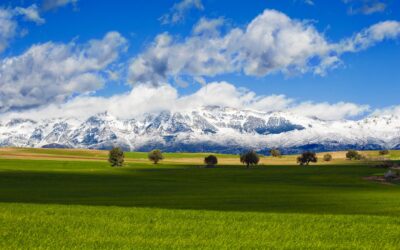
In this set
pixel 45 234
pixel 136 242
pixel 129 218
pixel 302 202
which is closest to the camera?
pixel 136 242

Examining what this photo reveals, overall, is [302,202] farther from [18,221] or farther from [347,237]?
[18,221]

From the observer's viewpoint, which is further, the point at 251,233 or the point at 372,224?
the point at 372,224

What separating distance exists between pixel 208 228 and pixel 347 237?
7742mm

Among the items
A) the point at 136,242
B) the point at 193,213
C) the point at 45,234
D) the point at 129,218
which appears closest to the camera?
the point at 136,242

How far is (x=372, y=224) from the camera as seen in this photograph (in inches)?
1238

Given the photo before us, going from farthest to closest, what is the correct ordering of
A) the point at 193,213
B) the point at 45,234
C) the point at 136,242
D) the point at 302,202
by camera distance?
the point at 302,202
the point at 193,213
the point at 45,234
the point at 136,242

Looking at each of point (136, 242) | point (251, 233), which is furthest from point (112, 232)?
point (251, 233)

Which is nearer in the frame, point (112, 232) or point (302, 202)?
→ point (112, 232)

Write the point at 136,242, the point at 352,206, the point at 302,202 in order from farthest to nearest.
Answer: the point at 302,202 < the point at 352,206 < the point at 136,242

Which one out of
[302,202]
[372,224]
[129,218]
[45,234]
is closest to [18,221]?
[45,234]

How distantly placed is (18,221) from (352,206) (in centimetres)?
3358

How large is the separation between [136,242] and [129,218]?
7463 mm

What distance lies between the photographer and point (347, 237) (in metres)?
26.9

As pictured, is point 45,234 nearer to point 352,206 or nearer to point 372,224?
point 372,224
